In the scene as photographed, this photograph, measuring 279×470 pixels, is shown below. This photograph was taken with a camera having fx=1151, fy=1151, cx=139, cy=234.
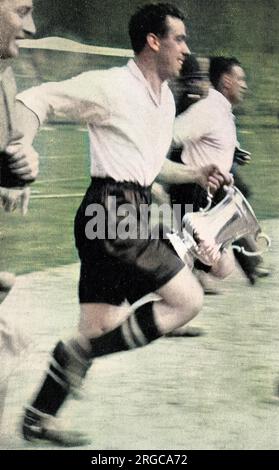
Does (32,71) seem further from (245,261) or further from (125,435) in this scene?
(125,435)

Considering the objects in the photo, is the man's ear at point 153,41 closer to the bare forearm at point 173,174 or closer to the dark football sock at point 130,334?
the bare forearm at point 173,174

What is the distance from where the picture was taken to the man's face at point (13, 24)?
16.9 feet

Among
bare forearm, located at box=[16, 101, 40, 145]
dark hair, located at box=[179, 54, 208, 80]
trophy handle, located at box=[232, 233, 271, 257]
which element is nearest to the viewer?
bare forearm, located at box=[16, 101, 40, 145]

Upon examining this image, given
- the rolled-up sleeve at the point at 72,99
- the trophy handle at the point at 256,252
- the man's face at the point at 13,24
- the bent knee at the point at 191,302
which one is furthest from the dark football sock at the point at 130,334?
the man's face at the point at 13,24

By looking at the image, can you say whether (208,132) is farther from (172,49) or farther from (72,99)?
(72,99)

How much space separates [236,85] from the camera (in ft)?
17.4

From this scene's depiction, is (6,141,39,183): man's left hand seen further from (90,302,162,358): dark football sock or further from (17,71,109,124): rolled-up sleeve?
(90,302,162,358): dark football sock

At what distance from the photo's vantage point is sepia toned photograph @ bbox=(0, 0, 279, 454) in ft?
17.0

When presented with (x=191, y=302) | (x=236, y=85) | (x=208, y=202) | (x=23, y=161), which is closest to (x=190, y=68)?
(x=236, y=85)

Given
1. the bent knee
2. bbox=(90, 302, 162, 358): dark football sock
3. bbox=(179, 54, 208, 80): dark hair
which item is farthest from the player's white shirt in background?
bbox=(90, 302, 162, 358): dark football sock

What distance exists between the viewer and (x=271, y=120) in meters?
5.35

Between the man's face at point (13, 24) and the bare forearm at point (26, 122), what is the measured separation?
0.85 feet

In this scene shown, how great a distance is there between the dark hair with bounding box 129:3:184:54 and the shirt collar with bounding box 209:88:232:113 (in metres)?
0.34
